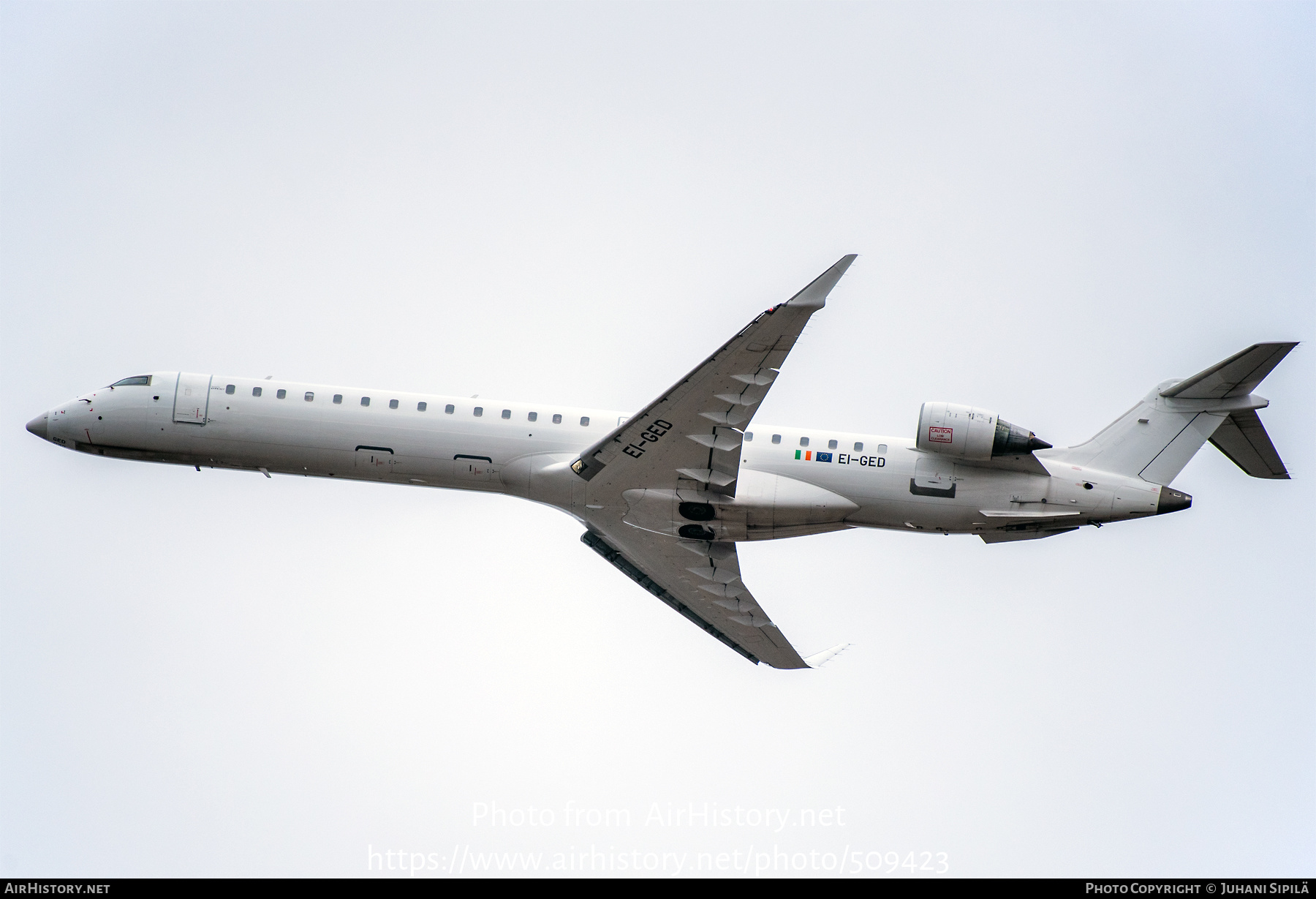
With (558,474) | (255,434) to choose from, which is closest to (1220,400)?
(558,474)

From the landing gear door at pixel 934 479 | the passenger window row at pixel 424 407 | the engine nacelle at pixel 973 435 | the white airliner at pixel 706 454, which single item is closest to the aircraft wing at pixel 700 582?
the white airliner at pixel 706 454

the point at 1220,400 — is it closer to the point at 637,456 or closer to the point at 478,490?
the point at 637,456

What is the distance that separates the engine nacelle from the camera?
26266 millimetres

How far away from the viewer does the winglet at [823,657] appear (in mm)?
31469

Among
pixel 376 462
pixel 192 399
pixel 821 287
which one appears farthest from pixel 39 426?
pixel 821 287

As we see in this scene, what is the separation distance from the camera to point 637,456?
2633 cm

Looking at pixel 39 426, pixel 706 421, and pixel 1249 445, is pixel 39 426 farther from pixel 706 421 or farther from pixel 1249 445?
pixel 1249 445

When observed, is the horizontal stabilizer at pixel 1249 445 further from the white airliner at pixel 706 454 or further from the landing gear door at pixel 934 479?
the landing gear door at pixel 934 479

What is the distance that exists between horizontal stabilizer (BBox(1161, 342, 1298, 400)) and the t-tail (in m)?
0.02

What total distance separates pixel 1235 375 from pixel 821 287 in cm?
1137

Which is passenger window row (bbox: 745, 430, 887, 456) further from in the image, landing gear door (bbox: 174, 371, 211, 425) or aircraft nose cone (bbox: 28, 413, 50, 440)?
aircraft nose cone (bbox: 28, 413, 50, 440)

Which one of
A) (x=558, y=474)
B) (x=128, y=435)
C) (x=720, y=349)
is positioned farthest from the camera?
(x=128, y=435)

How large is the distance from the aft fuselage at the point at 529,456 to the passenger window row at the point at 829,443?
1.0 inches

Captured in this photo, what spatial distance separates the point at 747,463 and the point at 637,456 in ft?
9.45
